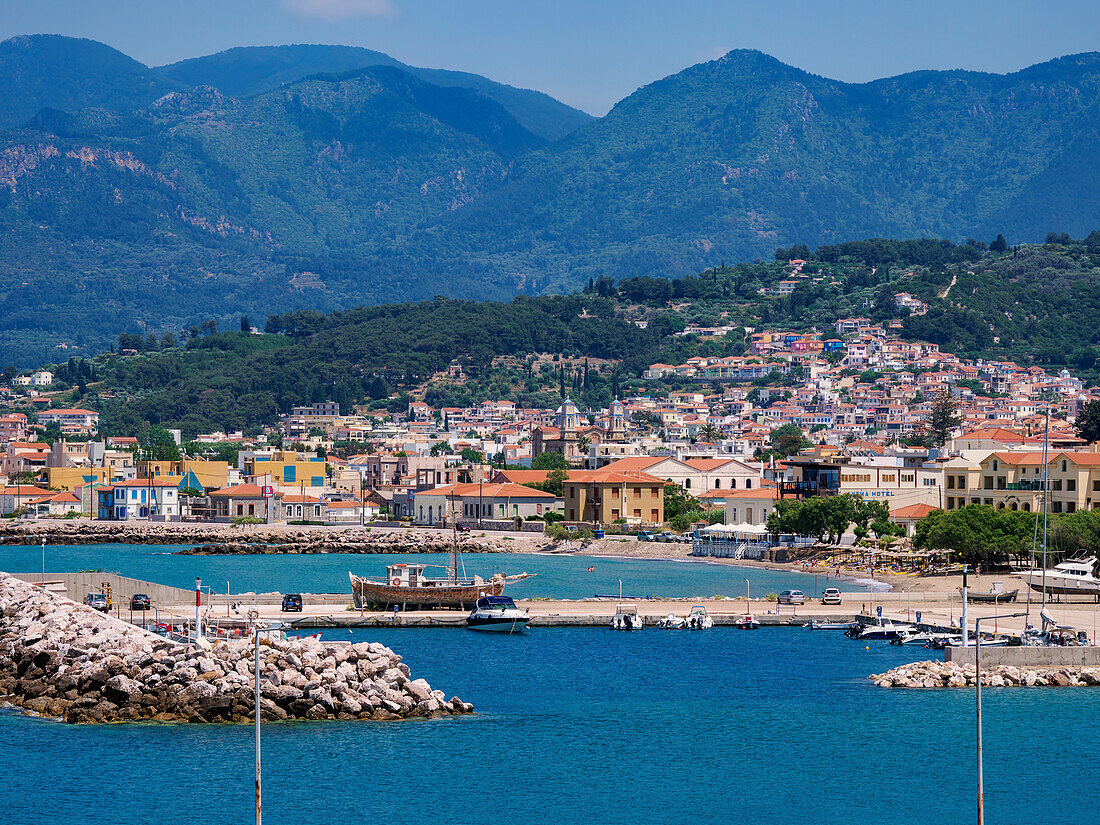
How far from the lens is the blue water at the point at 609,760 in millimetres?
27922

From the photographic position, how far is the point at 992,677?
129ft

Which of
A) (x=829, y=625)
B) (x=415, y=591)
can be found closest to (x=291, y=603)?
(x=415, y=591)

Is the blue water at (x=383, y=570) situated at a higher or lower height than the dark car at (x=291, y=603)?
lower

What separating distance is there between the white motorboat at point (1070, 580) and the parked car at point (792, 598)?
25.0 ft

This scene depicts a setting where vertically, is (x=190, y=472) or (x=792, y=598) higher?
(x=190, y=472)

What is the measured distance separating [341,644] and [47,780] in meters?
8.17

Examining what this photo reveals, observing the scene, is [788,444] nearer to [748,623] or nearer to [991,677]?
[748,623]

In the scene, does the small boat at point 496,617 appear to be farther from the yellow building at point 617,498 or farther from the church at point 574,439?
the church at point 574,439

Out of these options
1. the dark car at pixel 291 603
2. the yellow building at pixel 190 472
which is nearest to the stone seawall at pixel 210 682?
the dark car at pixel 291 603

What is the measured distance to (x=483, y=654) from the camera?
44.5 m

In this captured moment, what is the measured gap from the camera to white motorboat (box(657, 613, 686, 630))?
5066 centimetres

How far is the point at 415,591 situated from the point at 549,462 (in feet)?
271

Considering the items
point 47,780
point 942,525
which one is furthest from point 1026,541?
point 47,780

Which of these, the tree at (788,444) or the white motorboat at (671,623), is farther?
the tree at (788,444)
